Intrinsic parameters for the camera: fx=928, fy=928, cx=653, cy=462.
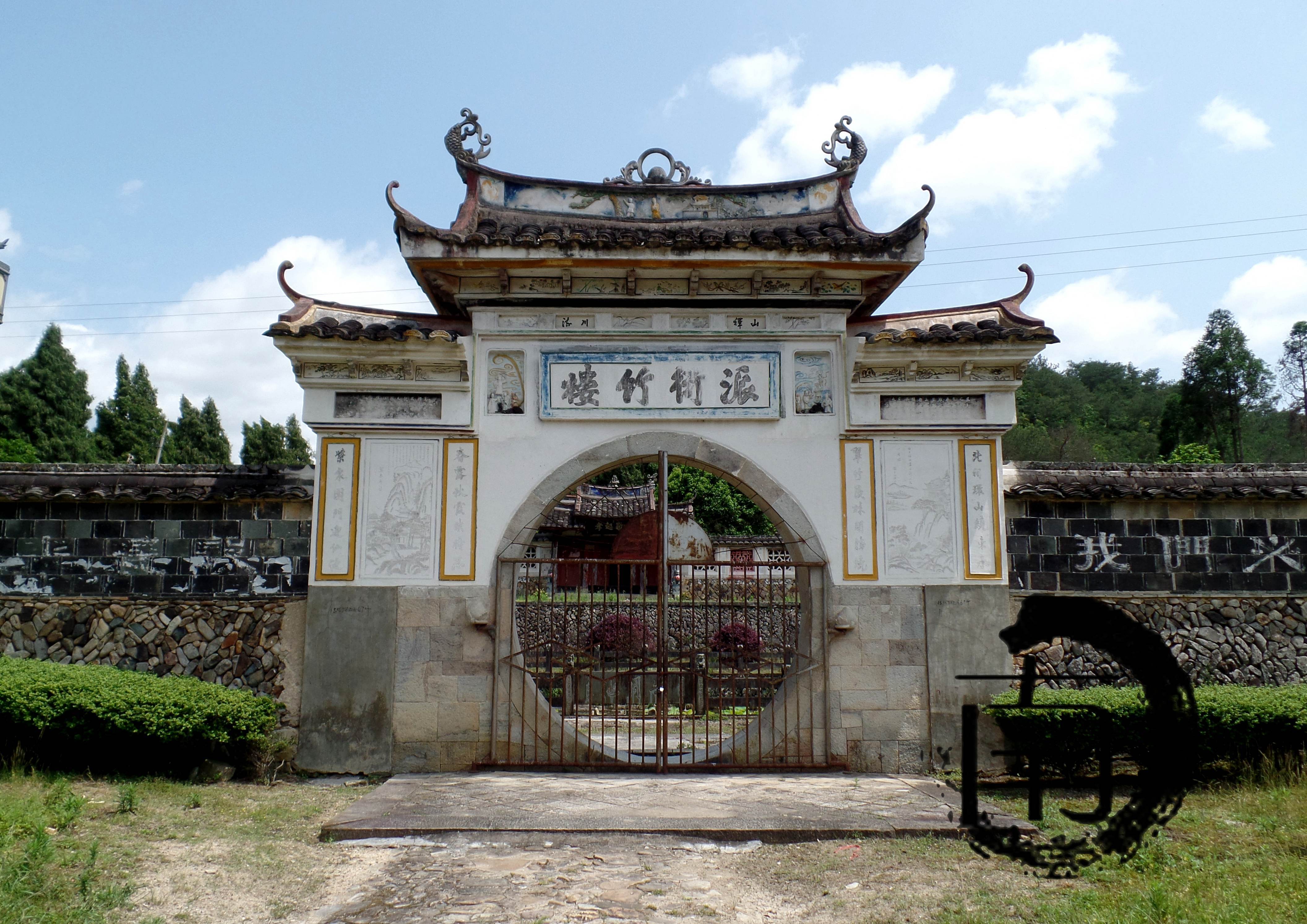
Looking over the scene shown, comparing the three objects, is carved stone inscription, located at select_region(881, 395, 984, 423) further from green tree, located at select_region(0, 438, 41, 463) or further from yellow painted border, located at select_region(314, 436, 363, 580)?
green tree, located at select_region(0, 438, 41, 463)

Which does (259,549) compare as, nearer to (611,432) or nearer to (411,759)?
(411,759)

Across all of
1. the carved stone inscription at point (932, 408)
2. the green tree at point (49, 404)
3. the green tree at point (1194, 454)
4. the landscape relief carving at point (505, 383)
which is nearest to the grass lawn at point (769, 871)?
the carved stone inscription at point (932, 408)

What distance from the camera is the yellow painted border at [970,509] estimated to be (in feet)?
25.7

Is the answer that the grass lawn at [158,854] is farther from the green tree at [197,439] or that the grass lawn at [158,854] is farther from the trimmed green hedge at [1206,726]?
the green tree at [197,439]

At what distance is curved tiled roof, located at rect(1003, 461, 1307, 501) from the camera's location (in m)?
7.93

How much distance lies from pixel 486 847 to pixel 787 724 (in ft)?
10.3

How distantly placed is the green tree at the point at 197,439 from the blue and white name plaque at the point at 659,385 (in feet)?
92.2

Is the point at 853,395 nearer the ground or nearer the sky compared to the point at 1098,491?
nearer the sky

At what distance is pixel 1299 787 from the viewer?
21.1ft

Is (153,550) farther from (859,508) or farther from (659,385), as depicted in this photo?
(859,508)

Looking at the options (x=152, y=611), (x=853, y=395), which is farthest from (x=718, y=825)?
(x=152, y=611)

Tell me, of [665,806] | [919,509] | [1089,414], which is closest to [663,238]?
[919,509]

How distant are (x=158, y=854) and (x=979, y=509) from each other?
21.1 ft

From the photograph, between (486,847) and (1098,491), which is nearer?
(486,847)
